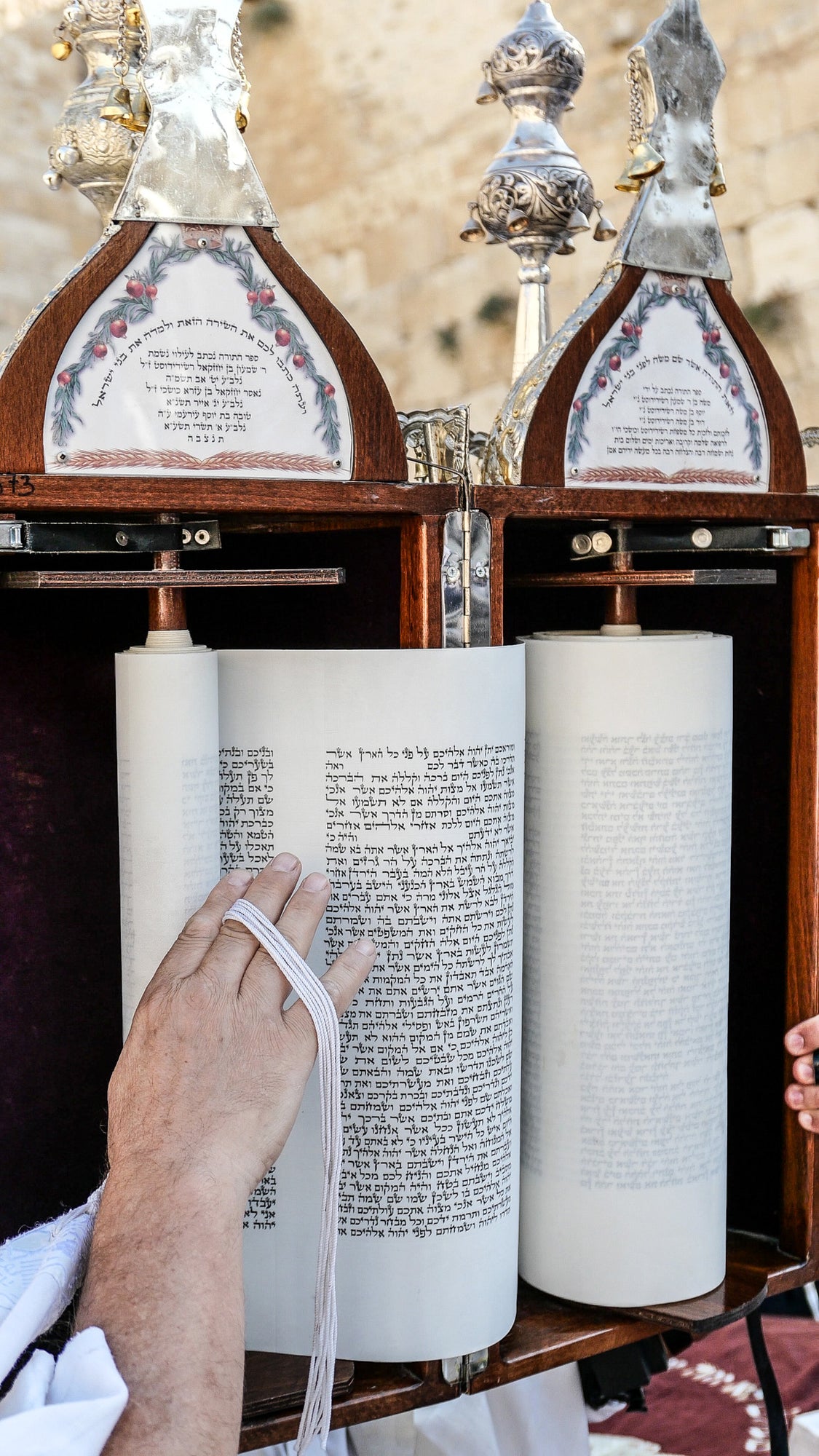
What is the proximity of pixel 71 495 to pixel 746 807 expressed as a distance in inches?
24.0

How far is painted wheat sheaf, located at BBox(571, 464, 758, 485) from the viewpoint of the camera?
82 centimetres

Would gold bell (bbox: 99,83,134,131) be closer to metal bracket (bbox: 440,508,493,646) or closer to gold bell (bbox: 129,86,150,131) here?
gold bell (bbox: 129,86,150,131)

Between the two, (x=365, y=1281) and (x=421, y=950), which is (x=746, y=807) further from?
(x=365, y=1281)

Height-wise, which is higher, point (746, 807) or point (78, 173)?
point (78, 173)

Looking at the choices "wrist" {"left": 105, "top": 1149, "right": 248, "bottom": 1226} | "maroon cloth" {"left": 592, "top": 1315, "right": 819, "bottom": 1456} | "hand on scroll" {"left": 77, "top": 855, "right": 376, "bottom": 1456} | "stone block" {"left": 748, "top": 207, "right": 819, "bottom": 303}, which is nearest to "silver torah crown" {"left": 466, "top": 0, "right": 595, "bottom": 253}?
"hand on scroll" {"left": 77, "top": 855, "right": 376, "bottom": 1456}

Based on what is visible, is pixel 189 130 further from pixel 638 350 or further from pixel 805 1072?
pixel 805 1072

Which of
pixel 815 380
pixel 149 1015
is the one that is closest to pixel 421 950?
pixel 149 1015

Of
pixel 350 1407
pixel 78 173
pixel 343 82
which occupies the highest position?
pixel 343 82

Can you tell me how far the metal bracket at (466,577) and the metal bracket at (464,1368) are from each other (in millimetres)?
456

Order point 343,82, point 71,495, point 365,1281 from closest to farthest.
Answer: point 71,495 → point 365,1281 → point 343,82

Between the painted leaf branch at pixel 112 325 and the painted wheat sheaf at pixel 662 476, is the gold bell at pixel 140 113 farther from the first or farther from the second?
the painted wheat sheaf at pixel 662 476

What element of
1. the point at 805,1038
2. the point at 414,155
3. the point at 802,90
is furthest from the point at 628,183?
the point at 414,155

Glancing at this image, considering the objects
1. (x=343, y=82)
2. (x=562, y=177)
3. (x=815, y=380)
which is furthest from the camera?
(x=343, y=82)

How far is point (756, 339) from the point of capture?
0.88 metres
